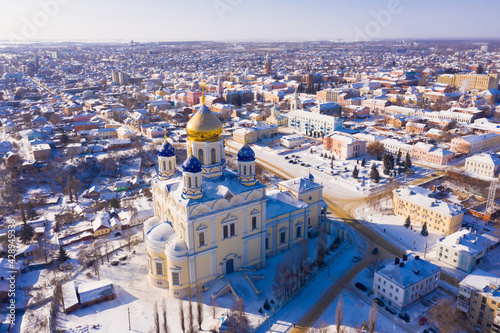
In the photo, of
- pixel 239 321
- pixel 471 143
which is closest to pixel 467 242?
pixel 239 321

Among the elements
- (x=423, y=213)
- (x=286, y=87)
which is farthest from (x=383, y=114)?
(x=423, y=213)

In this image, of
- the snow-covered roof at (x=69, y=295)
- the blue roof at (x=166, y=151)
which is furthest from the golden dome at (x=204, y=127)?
the snow-covered roof at (x=69, y=295)

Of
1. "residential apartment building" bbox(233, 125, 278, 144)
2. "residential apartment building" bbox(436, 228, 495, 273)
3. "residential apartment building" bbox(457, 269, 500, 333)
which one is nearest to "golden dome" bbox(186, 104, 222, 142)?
"residential apartment building" bbox(457, 269, 500, 333)

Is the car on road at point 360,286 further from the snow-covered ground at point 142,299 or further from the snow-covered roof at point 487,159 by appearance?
the snow-covered roof at point 487,159

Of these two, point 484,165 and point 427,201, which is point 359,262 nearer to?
point 427,201

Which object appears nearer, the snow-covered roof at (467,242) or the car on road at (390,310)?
the car on road at (390,310)

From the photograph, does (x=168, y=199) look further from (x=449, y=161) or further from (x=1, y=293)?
(x=449, y=161)

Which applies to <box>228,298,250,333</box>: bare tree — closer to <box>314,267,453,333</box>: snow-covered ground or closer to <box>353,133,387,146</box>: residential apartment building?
<box>314,267,453,333</box>: snow-covered ground
